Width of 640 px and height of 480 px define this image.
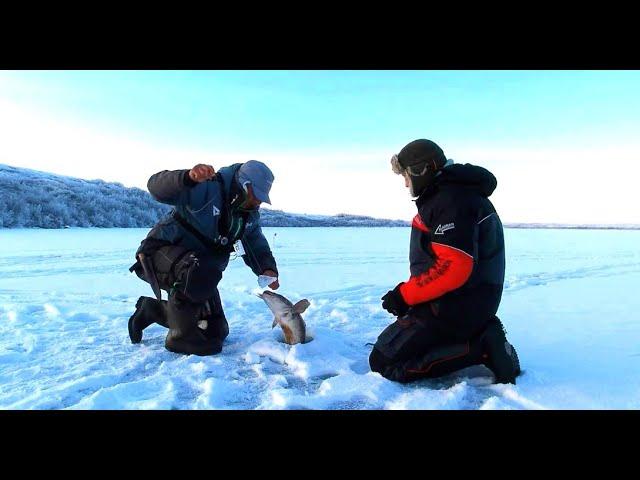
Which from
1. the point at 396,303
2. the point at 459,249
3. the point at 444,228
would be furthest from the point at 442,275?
the point at 396,303

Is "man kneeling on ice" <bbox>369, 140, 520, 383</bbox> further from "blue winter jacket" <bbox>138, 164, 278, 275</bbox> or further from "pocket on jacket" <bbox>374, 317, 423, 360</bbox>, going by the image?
"blue winter jacket" <bbox>138, 164, 278, 275</bbox>

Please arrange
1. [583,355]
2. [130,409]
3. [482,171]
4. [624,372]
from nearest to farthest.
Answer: [130,409]
[482,171]
[624,372]
[583,355]

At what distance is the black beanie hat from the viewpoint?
123 inches

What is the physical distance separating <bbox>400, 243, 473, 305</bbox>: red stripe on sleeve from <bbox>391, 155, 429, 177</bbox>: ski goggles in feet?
1.72

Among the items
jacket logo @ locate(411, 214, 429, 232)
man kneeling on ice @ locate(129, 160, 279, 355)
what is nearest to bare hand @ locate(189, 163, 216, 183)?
man kneeling on ice @ locate(129, 160, 279, 355)

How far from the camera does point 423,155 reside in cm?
312

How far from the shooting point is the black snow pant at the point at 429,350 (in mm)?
3031

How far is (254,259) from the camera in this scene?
15.0 ft

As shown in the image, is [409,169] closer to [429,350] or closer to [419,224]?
[419,224]

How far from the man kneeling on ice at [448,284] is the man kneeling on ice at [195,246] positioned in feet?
4.66
